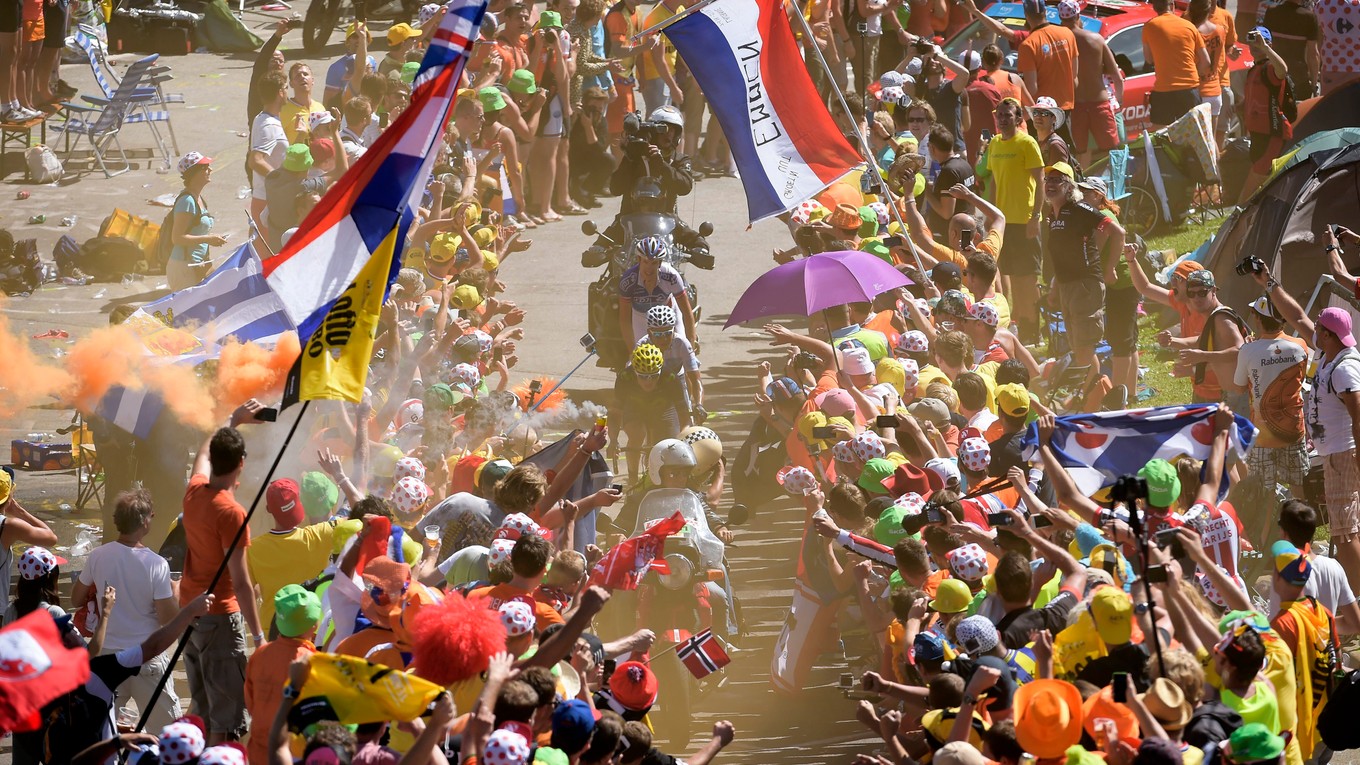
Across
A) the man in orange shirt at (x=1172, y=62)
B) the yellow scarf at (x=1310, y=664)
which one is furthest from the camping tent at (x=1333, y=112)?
the yellow scarf at (x=1310, y=664)

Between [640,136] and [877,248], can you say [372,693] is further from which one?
[640,136]

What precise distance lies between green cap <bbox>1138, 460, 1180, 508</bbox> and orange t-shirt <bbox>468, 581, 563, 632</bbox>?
9.13 feet

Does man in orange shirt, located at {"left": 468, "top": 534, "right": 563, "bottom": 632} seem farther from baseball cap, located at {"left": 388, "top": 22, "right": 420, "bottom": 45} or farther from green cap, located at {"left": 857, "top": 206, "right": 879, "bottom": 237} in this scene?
baseball cap, located at {"left": 388, "top": 22, "right": 420, "bottom": 45}

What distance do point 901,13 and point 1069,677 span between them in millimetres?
15003

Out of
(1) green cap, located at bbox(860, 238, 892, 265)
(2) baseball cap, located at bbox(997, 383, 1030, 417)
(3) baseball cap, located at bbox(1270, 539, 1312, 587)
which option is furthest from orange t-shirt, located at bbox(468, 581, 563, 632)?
(1) green cap, located at bbox(860, 238, 892, 265)

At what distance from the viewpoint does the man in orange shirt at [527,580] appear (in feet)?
A: 22.5

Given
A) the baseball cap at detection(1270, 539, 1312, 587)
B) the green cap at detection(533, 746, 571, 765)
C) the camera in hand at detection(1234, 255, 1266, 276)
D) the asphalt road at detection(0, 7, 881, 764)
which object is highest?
the camera in hand at detection(1234, 255, 1266, 276)

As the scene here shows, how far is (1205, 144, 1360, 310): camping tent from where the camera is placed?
39.9 feet

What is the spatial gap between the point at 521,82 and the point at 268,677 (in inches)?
416

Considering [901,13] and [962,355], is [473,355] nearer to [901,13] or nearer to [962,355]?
[962,355]

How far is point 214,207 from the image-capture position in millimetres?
17625

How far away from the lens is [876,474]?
876 cm

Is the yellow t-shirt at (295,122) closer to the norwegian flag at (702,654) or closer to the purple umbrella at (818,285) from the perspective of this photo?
the purple umbrella at (818,285)

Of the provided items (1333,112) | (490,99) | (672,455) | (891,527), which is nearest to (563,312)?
(490,99)
